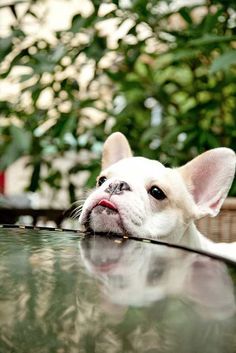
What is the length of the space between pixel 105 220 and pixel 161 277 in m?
0.75

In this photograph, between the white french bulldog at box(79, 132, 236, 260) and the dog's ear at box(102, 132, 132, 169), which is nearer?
the white french bulldog at box(79, 132, 236, 260)

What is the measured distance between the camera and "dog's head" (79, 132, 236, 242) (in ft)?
3.84

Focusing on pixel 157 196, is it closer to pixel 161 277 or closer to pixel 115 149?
pixel 115 149

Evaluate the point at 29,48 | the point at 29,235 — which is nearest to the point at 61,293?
the point at 29,235

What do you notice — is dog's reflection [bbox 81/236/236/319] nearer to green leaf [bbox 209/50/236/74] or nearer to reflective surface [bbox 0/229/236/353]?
reflective surface [bbox 0/229/236/353]

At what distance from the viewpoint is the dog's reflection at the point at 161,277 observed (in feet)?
1.19

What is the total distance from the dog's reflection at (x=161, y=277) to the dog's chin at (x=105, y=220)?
0.63m

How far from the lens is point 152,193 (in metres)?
1.29

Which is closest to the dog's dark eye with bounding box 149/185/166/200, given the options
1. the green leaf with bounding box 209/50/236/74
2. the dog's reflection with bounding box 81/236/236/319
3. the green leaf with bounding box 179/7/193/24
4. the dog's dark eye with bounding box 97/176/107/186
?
the dog's dark eye with bounding box 97/176/107/186

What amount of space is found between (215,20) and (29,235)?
57.7 inches

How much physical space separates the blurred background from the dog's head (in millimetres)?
458

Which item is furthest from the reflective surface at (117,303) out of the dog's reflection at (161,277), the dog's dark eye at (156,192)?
the dog's dark eye at (156,192)

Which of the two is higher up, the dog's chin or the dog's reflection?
the dog's chin

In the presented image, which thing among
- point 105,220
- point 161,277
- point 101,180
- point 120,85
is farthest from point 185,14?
point 161,277
